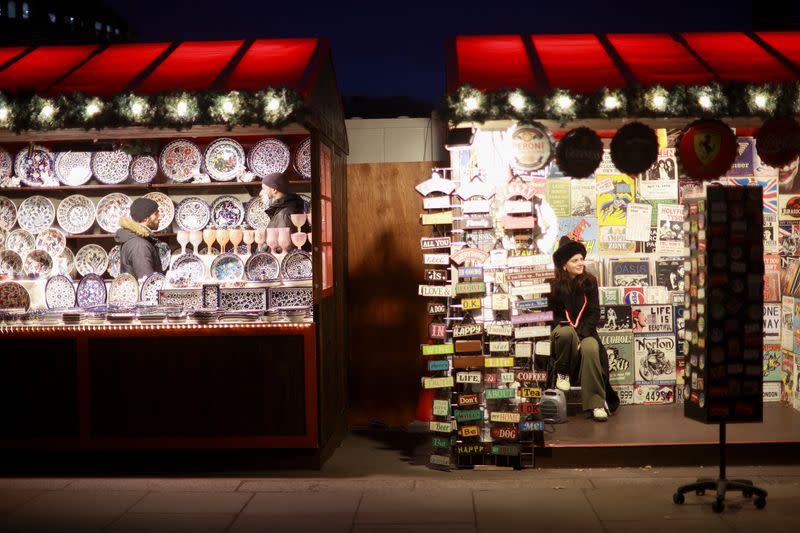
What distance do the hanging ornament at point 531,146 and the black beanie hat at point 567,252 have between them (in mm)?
1619

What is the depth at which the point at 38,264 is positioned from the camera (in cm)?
741

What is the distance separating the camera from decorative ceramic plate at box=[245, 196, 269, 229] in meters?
7.32

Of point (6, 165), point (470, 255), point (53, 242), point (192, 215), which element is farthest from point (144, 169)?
point (470, 255)

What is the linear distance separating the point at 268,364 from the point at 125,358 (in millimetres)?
1158

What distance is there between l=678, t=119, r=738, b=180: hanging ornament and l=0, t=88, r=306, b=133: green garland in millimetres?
2926

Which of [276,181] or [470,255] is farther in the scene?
[276,181]

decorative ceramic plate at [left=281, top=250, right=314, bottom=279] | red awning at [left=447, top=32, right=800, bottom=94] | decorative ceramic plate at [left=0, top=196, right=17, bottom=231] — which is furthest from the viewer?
decorative ceramic plate at [left=0, top=196, right=17, bottom=231]

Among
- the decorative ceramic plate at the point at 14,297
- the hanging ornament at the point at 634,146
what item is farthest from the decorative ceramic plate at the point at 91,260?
the hanging ornament at the point at 634,146

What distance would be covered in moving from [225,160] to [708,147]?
4217 mm

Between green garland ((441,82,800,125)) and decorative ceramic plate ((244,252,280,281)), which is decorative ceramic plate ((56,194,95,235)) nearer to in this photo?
decorative ceramic plate ((244,252,280,281))

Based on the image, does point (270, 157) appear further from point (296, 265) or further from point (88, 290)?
point (88, 290)

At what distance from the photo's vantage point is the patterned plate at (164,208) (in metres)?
7.40

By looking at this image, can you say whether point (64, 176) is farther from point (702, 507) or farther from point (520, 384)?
point (702, 507)

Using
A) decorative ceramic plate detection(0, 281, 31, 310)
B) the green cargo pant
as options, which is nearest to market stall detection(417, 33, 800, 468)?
the green cargo pant
